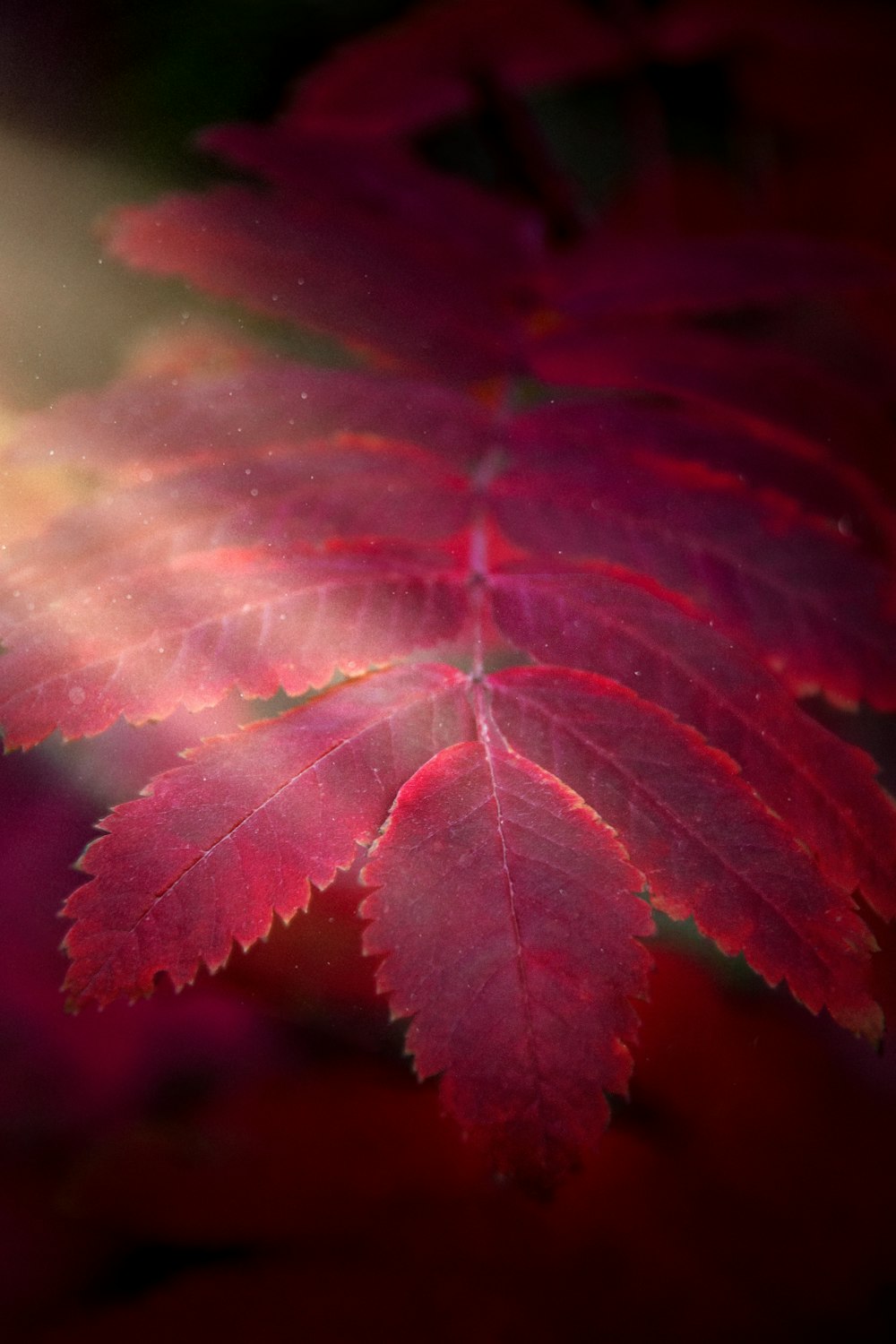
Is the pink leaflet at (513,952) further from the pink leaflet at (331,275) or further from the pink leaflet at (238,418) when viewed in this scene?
the pink leaflet at (331,275)

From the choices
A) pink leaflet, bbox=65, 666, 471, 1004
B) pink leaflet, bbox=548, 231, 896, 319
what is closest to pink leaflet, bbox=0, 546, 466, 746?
pink leaflet, bbox=65, 666, 471, 1004

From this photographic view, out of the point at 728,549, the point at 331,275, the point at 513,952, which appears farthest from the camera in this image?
the point at 331,275

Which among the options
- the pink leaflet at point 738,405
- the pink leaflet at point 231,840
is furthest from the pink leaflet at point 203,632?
the pink leaflet at point 738,405

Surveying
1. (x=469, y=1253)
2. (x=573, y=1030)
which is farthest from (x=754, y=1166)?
(x=573, y=1030)

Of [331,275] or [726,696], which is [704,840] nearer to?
[726,696]

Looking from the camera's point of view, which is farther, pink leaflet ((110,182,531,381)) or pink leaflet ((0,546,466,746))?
pink leaflet ((110,182,531,381))

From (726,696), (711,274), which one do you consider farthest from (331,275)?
(726,696)

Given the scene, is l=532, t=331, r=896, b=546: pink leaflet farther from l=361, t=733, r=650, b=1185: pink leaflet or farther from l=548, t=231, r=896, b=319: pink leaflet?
l=361, t=733, r=650, b=1185: pink leaflet

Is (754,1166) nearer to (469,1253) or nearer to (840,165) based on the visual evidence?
(469,1253)
